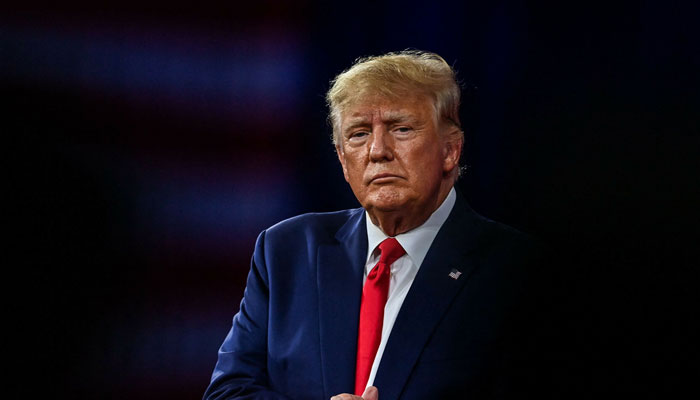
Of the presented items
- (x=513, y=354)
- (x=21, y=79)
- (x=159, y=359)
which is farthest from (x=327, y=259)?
(x=21, y=79)

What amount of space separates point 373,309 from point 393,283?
0.08 m

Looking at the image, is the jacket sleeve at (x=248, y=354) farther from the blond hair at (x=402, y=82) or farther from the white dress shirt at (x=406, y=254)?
the blond hair at (x=402, y=82)

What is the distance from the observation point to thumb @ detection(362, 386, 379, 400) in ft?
4.45

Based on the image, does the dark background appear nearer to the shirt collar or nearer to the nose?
the shirt collar

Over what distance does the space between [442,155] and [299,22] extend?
598 mm

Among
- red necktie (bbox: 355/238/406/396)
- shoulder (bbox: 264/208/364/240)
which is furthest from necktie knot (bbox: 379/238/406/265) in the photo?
shoulder (bbox: 264/208/364/240)

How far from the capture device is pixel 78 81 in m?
1.93

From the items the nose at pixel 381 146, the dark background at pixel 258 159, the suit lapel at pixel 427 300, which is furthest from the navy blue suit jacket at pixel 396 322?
the nose at pixel 381 146

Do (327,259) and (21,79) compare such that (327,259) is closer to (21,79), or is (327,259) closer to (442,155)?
(442,155)

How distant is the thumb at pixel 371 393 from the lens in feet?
4.45

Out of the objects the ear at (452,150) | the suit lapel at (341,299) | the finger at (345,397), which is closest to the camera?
the finger at (345,397)

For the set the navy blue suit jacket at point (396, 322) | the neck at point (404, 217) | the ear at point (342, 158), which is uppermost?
the ear at point (342, 158)

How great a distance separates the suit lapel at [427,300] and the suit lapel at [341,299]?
0.31 ft

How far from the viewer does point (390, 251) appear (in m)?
1.53
